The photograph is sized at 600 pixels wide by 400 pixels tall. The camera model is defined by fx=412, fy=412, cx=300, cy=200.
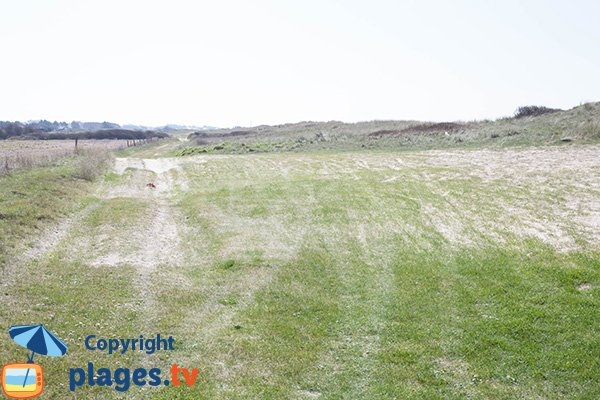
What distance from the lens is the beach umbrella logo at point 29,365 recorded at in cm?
838

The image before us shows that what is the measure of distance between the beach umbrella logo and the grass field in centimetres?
24

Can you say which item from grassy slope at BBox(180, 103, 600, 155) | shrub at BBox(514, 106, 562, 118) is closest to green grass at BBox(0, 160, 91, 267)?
grassy slope at BBox(180, 103, 600, 155)

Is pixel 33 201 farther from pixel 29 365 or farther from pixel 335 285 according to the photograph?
pixel 335 285

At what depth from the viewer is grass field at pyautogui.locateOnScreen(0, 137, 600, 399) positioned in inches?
376

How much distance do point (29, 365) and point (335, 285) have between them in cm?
925

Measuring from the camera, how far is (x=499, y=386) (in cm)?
912

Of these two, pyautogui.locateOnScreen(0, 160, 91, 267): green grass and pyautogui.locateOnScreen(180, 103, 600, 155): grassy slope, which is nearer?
pyautogui.locateOnScreen(0, 160, 91, 267): green grass

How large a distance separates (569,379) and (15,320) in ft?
45.4

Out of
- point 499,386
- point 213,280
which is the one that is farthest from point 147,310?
point 499,386

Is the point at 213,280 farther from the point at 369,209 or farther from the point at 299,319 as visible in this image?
the point at 369,209

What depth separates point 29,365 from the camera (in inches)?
358

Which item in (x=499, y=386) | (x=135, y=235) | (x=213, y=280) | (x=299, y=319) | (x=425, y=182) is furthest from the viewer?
(x=425, y=182)

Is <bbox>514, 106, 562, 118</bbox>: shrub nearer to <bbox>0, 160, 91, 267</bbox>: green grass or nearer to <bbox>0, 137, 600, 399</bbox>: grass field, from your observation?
<bbox>0, 137, 600, 399</bbox>: grass field

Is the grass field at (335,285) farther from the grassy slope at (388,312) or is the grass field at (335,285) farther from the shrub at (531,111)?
the shrub at (531,111)
